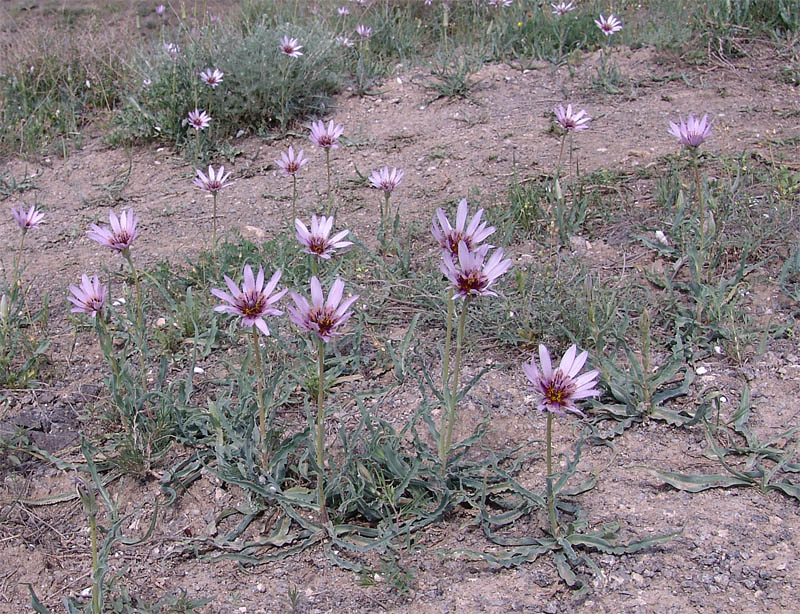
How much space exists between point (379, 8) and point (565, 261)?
4.31 m

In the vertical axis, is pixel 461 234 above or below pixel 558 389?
above

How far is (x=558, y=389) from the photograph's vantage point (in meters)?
1.80

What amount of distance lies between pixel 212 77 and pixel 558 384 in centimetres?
329

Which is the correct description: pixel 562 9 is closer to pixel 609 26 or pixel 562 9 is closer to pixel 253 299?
pixel 609 26

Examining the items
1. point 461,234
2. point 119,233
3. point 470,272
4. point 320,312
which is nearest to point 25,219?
point 119,233

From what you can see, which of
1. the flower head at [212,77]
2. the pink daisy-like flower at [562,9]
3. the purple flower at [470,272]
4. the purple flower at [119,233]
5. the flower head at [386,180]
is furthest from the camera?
the pink daisy-like flower at [562,9]

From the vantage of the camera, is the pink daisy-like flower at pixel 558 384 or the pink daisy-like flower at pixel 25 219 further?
the pink daisy-like flower at pixel 25 219

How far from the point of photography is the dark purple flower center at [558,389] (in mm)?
1768

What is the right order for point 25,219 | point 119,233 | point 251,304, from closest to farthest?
point 251,304 < point 119,233 < point 25,219

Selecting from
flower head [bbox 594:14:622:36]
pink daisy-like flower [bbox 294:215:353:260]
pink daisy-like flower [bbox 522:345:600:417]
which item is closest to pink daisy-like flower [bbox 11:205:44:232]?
pink daisy-like flower [bbox 294:215:353:260]

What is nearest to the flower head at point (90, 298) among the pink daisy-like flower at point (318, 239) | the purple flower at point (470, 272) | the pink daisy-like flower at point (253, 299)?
the pink daisy-like flower at point (253, 299)

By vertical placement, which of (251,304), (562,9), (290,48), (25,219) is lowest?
(25,219)

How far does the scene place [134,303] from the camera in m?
3.14

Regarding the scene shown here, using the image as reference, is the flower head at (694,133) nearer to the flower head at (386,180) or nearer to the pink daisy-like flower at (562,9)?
the flower head at (386,180)
